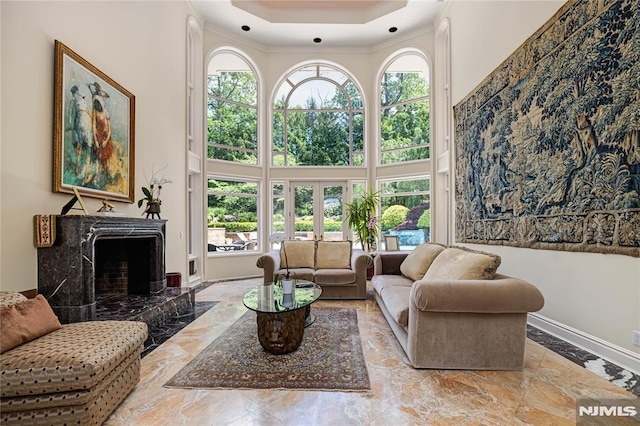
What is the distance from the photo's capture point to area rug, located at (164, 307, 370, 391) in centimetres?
223

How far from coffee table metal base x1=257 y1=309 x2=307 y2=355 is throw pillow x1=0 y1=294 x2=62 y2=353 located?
145 centimetres

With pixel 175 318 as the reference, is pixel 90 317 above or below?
above

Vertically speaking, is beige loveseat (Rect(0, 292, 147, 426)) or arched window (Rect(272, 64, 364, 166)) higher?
arched window (Rect(272, 64, 364, 166))

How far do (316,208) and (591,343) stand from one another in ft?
17.9

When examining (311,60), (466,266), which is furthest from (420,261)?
(311,60)

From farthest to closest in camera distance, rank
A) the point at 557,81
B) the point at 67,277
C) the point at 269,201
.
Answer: the point at 269,201
the point at 557,81
the point at 67,277

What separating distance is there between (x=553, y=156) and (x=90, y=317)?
469 cm

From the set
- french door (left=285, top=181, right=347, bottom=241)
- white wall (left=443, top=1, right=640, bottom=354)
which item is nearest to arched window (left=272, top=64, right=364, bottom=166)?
french door (left=285, top=181, right=347, bottom=241)

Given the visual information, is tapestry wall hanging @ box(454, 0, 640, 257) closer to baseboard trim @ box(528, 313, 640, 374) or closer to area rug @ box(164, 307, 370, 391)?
baseboard trim @ box(528, 313, 640, 374)

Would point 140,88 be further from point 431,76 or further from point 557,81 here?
point 431,76

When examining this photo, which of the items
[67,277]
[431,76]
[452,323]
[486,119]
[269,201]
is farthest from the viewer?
[269,201]

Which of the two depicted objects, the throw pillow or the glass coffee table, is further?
the glass coffee table

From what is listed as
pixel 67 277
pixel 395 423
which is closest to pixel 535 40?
pixel 395 423

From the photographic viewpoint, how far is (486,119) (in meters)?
4.31
